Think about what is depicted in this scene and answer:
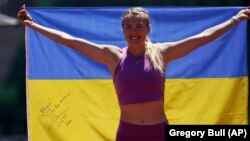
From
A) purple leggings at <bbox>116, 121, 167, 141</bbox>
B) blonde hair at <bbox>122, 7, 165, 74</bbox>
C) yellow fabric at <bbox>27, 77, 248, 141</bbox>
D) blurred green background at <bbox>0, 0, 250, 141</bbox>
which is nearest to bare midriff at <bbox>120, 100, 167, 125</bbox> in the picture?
purple leggings at <bbox>116, 121, 167, 141</bbox>

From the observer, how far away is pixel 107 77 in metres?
4.92

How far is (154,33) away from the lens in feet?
16.1

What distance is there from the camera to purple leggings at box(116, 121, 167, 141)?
3.46m

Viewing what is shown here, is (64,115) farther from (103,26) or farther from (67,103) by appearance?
(103,26)

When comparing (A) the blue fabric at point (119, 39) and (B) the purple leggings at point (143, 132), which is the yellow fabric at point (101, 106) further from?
(B) the purple leggings at point (143, 132)

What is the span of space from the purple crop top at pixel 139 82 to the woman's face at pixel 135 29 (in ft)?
0.35

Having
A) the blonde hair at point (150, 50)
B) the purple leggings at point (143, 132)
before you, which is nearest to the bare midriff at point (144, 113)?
the purple leggings at point (143, 132)

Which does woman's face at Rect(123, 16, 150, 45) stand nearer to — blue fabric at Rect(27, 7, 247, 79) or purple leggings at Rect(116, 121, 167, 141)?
purple leggings at Rect(116, 121, 167, 141)

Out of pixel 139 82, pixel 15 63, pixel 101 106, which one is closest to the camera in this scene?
pixel 139 82

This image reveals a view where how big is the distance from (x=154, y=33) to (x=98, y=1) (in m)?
0.79

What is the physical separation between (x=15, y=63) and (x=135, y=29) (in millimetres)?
2409

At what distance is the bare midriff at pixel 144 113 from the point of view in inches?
137

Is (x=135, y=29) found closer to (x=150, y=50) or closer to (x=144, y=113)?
(x=150, y=50)

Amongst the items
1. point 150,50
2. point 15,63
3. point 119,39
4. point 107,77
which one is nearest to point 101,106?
point 107,77
